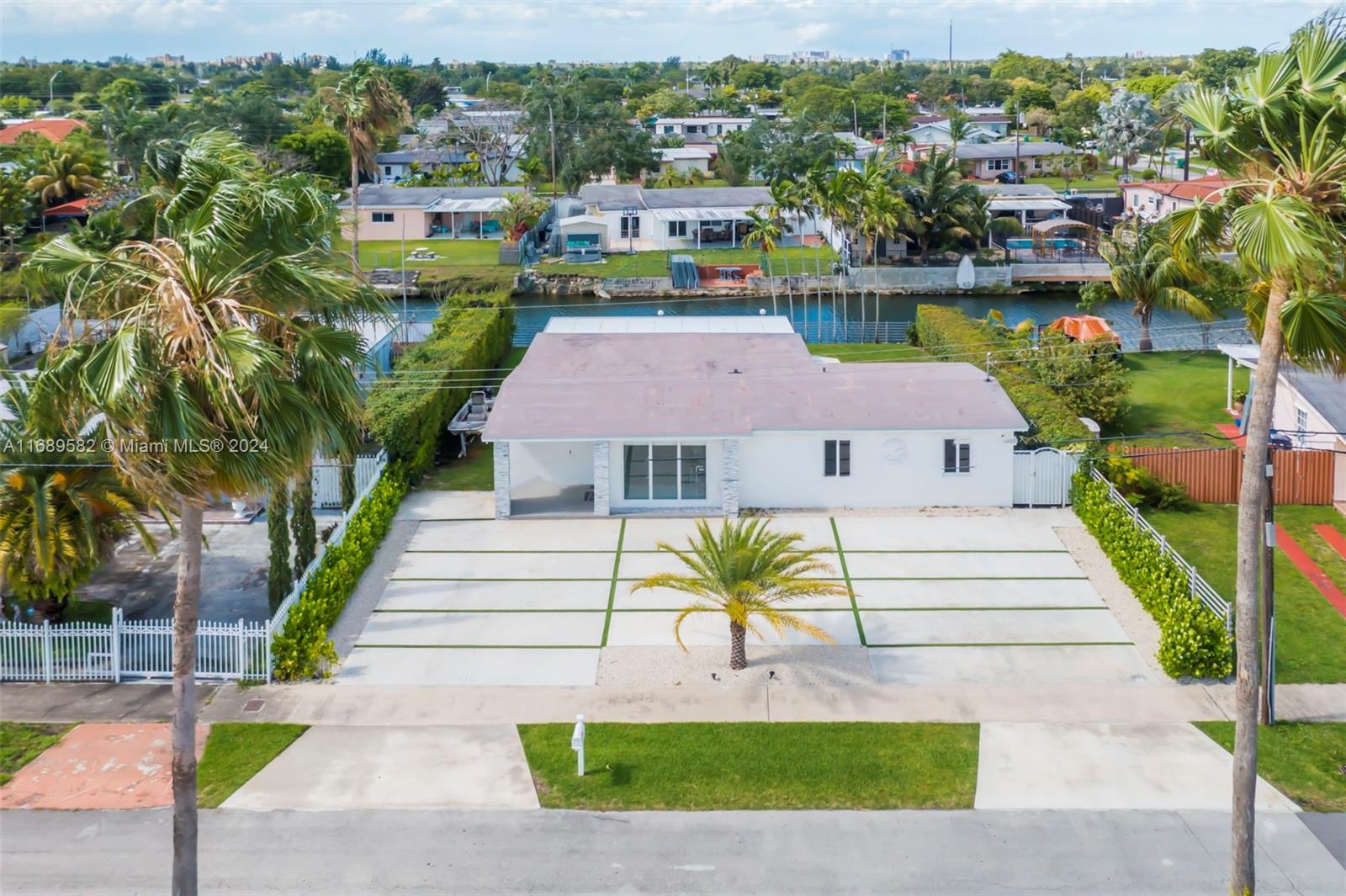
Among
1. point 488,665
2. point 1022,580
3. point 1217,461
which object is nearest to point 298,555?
point 488,665

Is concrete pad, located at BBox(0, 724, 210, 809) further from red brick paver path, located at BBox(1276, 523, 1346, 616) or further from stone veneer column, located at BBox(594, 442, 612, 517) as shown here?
red brick paver path, located at BBox(1276, 523, 1346, 616)

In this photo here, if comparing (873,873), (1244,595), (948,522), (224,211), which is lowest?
(873,873)

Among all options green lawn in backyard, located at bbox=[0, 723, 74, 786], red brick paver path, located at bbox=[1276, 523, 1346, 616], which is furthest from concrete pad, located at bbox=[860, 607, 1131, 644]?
green lawn in backyard, located at bbox=[0, 723, 74, 786]

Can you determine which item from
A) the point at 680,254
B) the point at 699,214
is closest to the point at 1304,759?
the point at 680,254

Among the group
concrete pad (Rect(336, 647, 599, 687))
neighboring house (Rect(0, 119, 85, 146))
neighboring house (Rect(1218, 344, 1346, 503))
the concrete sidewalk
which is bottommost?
the concrete sidewalk

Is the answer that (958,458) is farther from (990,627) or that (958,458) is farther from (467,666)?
(467,666)

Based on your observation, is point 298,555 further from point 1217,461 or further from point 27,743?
point 1217,461

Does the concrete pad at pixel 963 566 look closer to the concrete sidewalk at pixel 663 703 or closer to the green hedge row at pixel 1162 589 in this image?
the green hedge row at pixel 1162 589
